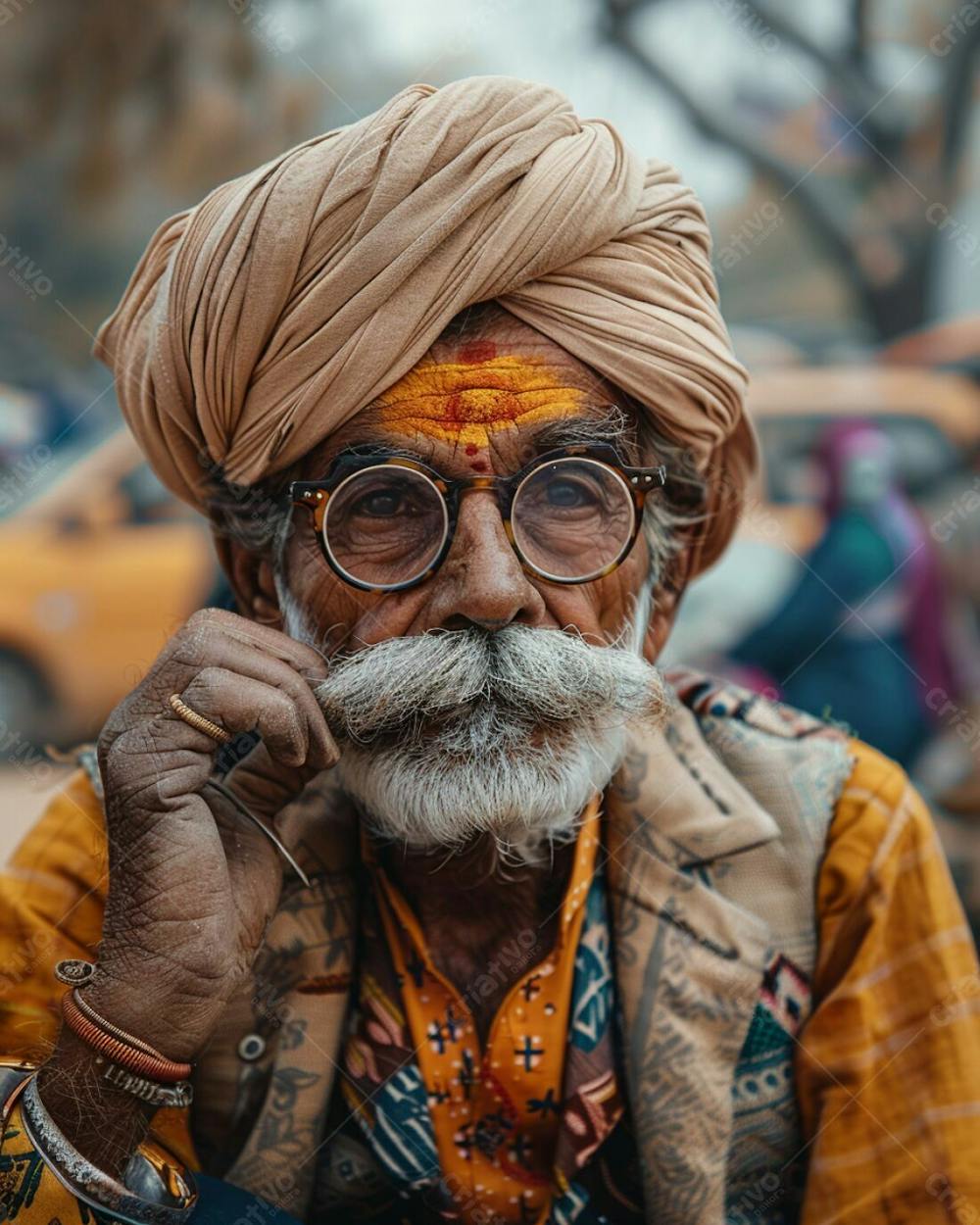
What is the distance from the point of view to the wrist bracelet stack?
1.97 metres

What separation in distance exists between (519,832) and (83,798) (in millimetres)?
972

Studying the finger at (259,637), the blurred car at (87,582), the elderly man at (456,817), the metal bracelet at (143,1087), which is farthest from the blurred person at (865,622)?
the metal bracelet at (143,1087)

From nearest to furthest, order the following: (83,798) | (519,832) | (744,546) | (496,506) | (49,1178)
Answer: (49,1178)
(496,506)
(519,832)
(83,798)
(744,546)

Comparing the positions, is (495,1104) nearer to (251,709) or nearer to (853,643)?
(251,709)

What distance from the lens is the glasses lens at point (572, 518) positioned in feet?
7.22

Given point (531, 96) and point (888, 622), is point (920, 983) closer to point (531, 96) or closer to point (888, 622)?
point (531, 96)

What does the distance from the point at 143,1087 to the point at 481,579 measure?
1.02 meters

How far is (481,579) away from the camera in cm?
209

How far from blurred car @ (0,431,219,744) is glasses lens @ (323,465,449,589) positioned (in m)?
4.20

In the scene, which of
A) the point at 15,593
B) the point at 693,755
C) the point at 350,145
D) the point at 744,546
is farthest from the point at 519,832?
the point at 15,593

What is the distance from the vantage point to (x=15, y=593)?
654 cm

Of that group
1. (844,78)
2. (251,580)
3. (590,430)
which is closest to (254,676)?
(251,580)

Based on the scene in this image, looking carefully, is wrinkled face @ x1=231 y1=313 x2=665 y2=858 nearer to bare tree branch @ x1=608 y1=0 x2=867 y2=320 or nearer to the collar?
the collar

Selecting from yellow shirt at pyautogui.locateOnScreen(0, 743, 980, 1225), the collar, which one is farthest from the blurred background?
yellow shirt at pyautogui.locateOnScreen(0, 743, 980, 1225)
